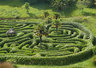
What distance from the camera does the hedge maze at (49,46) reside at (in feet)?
126

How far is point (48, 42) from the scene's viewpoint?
4881 centimetres

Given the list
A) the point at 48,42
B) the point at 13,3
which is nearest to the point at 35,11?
the point at 13,3

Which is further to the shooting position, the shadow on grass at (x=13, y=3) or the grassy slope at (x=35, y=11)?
the shadow on grass at (x=13, y=3)

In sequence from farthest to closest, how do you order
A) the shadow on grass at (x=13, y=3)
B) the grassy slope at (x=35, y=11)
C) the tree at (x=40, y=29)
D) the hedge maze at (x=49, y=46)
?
the shadow on grass at (x=13, y=3)
the grassy slope at (x=35, y=11)
the tree at (x=40, y=29)
the hedge maze at (x=49, y=46)

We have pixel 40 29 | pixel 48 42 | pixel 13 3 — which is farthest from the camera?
pixel 13 3

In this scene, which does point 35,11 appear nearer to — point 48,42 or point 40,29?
point 48,42

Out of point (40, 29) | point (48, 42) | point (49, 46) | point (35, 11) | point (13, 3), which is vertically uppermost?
point (13, 3)

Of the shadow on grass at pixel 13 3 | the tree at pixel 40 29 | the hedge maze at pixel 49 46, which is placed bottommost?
the hedge maze at pixel 49 46

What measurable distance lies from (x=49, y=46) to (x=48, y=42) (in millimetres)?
3311

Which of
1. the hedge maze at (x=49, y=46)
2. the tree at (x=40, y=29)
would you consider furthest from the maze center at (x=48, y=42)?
the tree at (x=40, y=29)

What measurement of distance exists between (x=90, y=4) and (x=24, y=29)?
43.4 meters

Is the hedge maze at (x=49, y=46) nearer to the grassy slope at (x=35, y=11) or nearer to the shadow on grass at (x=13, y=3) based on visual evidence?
the grassy slope at (x=35, y=11)

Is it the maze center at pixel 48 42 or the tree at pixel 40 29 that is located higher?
the tree at pixel 40 29

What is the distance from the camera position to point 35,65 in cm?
3750
